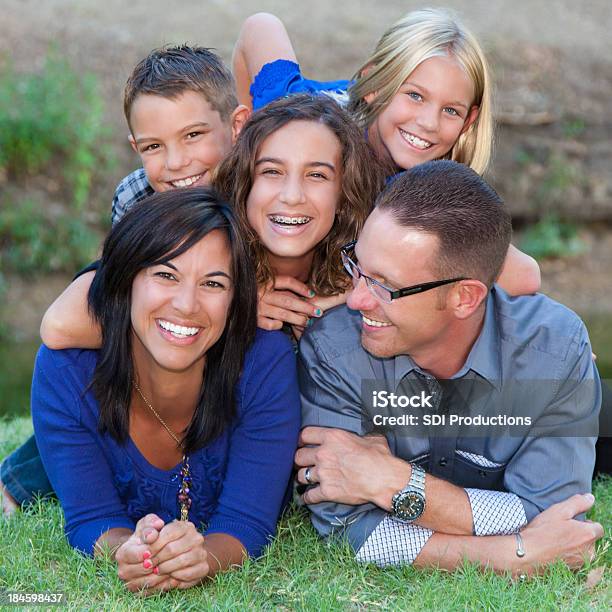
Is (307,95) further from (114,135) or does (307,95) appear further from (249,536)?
(114,135)

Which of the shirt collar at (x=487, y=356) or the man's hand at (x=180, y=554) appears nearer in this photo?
the man's hand at (x=180, y=554)

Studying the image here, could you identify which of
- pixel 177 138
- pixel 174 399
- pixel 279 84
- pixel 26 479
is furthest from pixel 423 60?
pixel 26 479

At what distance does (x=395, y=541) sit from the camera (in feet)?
10.4

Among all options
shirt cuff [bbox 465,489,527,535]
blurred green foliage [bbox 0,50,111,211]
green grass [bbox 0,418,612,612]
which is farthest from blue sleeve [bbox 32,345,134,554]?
blurred green foliage [bbox 0,50,111,211]

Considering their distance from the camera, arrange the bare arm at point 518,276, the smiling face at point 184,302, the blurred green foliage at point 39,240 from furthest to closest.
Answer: the blurred green foliage at point 39,240, the bare arm at point 518,276, the smiling face at point 184,302

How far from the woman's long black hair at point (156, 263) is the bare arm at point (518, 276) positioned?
0.97 metres

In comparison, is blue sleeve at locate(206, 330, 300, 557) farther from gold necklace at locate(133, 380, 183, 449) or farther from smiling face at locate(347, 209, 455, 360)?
smiling face at locate(347, 209, 455, 360)

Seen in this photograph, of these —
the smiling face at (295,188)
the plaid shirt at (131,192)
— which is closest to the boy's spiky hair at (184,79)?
the plaid shirt at (131,192)

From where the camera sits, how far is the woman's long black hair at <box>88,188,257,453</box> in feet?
10.1

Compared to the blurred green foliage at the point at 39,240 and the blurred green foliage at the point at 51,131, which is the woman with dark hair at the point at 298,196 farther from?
the blurred green foliage at the point at 51,131

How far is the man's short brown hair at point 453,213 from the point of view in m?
3.23

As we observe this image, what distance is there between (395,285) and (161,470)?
1.00m

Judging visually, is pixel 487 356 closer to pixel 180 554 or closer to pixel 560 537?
pixel 560 537

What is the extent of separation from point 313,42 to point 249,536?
886 centimetres
